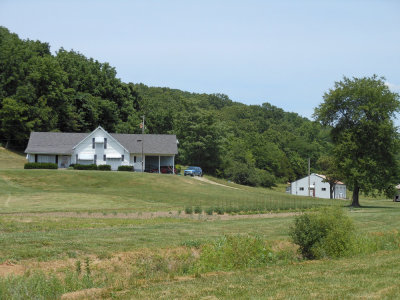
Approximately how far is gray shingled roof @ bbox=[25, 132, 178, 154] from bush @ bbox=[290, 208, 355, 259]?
181 feet

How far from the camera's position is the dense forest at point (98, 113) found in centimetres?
8044

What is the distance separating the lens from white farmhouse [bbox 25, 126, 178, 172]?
223 ft

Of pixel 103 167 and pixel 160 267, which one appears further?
pixel 103 167

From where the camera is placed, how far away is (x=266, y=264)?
1446 cm

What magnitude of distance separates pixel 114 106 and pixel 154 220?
7503cm

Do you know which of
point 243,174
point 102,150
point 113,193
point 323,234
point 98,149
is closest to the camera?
point 323,234

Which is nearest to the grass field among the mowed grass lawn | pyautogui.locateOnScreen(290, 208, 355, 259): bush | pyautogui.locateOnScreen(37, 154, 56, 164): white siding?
Result: pyautogui.locateOnScreen(290, 208, 355, 259): bush

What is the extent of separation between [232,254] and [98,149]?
56094mm

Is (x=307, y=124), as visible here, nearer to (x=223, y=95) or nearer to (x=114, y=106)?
(x=223, y=95)

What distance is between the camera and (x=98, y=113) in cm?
9369

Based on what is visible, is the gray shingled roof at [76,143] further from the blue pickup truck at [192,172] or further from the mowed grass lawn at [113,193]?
the mowed grass lawn at [113,193]

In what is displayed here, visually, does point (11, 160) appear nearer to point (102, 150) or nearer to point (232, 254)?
point (102, 150)

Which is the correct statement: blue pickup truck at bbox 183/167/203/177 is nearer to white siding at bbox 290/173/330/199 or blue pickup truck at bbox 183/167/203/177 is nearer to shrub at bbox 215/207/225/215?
white siding at bbox 290/173/330/199

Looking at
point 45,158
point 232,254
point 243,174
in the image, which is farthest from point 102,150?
point 232,254
